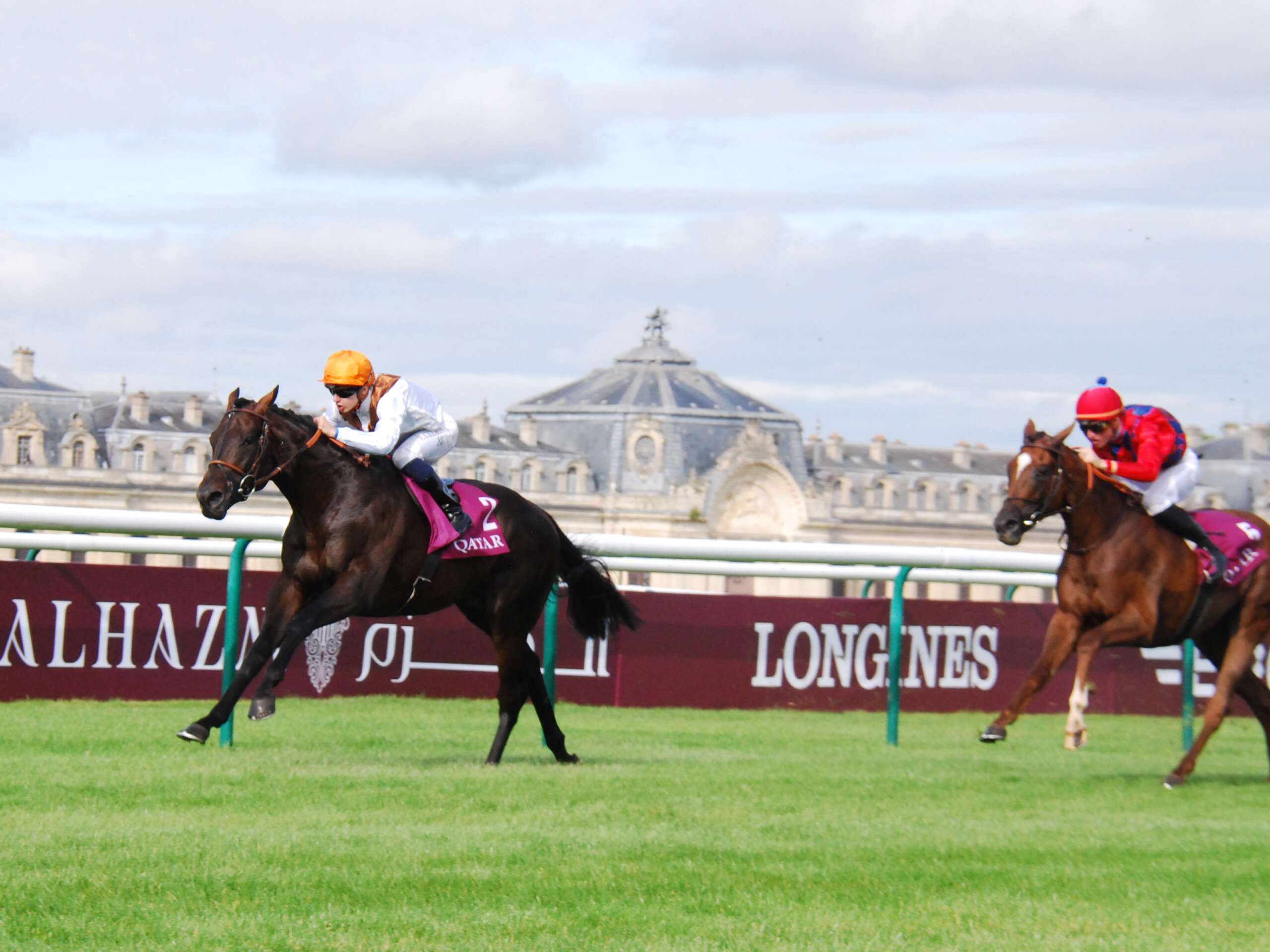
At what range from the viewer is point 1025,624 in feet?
43.7

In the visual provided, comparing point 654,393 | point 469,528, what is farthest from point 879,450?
point 469,528

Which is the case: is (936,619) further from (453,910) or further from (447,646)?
(453,910)

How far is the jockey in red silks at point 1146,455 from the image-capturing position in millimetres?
8148

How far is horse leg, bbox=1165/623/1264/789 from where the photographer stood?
7.99 metres

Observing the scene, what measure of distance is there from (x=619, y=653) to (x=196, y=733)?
543cm

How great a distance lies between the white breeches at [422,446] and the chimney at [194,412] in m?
70.6

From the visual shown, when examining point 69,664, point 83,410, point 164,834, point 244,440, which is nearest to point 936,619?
point 69,664

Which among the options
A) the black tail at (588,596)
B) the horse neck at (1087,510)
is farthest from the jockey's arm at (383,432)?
the horse neck at (1087,510)

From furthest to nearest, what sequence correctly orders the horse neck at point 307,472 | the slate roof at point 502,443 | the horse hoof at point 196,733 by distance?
the slate roof at point 502,443, the horse neck at point 307,472, the horse hoof at point 196,733

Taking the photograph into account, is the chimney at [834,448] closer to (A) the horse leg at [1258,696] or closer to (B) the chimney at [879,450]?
(B) the chimney at [879,450]

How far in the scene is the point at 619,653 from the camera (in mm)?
11852

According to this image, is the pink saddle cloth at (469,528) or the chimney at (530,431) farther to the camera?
the chimney at (530,431)

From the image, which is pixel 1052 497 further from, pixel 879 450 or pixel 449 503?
pixel 879 450

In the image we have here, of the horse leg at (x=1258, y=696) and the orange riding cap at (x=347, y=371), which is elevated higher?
the orange riding cap at (x=347, y=371)
